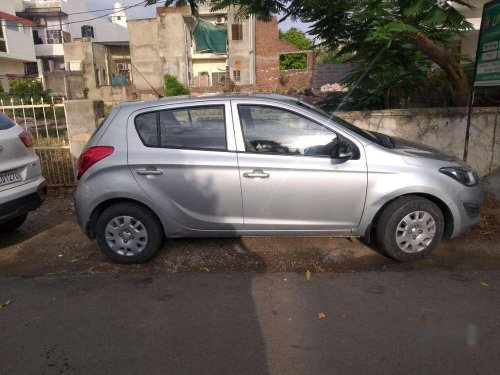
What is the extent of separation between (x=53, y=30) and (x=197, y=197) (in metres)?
39.2

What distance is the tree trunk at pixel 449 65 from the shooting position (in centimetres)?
608

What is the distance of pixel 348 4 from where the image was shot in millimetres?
5262

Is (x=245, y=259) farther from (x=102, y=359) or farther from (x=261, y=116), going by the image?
(x=102, y=359)

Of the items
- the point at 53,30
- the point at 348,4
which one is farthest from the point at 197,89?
the point at 348,4

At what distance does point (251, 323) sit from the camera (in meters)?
3.11

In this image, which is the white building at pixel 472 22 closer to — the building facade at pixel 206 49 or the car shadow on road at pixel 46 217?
the car shadow on road at pixel 46 217

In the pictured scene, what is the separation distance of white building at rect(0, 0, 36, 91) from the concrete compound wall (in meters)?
26.8

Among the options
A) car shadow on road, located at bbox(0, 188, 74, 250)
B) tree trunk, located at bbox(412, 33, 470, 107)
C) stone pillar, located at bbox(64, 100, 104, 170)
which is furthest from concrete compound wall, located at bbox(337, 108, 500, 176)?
car shadow on road, located at bbox(0, 188, 74, 250)

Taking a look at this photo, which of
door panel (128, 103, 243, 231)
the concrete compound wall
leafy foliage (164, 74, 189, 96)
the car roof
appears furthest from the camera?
leafy foliage (164, 74, 189, 96)

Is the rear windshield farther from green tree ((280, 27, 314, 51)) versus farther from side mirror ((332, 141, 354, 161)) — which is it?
green tree ((280, 27, 314, 51))

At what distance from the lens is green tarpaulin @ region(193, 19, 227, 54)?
1181 inches

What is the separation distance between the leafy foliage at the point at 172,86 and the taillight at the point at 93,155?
25.4 m

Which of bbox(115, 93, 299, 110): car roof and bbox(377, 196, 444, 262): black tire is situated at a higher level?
bbox(115, 93, 299, 110): car roof

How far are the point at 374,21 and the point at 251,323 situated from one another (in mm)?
4769
